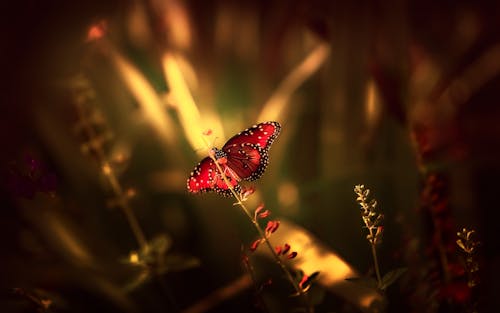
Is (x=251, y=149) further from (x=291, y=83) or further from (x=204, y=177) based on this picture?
(x=291, y=83)

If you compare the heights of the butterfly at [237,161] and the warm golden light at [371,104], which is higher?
the warm golden light at [371,104]

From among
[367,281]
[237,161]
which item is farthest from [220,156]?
[367,281]

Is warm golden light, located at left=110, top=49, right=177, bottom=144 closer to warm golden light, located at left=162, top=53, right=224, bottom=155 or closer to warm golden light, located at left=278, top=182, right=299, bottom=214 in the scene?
warm golden light, located at left=162, top=53, right=224, bottom=155

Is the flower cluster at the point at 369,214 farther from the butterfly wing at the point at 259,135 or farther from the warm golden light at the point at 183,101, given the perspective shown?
the warm golden light at the point at 183,101

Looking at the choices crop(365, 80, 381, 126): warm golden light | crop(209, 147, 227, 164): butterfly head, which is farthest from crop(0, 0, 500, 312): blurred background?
crop(209, 147, 227, 164): butterfly head

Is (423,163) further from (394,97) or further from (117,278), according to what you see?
(117,278)

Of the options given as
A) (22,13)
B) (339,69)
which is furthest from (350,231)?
(22,13)

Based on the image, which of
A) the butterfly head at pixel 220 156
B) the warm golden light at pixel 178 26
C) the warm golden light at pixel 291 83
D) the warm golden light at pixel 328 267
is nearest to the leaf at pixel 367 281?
the warm golden light at pixel 328 267
